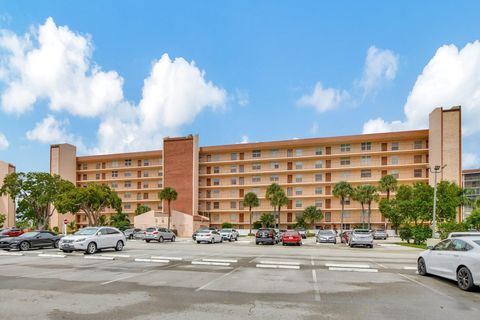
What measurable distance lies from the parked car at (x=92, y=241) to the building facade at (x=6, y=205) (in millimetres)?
74019

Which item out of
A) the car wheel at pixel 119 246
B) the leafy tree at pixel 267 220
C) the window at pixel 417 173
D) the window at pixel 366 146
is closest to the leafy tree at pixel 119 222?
the leafy tree at pixel 267 220

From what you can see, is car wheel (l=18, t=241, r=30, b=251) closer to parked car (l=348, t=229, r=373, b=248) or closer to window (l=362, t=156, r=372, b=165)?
parked car (l=348, t=229, r=373, b=248)

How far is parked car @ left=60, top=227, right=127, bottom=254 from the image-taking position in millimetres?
21594

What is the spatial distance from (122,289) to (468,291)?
977 centimetres

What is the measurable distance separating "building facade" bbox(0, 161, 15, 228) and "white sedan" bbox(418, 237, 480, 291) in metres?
92.1

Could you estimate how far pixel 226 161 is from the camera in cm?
8525

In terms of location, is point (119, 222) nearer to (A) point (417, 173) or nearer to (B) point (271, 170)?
(B) point (271, 170)

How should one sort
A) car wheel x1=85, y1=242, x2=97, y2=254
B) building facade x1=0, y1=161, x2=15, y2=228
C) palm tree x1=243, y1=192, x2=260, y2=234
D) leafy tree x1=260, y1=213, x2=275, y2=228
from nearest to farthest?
car wheel x1=85, y1=242, x2=97, y2=254 → palm tree x1=243, y1=192, x2=260, y2=234 → leafy tree x1=260, y1=213, x2=275, y2=228 → building facade x1=0, y1=161, x2=15, y2=228

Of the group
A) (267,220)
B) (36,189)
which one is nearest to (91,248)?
(36,189)

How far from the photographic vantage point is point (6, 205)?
278 ft

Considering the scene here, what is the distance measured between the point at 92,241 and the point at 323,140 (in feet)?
206

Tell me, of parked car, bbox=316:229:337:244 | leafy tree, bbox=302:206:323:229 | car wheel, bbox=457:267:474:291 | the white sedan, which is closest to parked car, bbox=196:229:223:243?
parked car, bbox=316:229:337:244

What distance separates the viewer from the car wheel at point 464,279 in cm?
1050

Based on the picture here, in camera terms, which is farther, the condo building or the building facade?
the building facade
